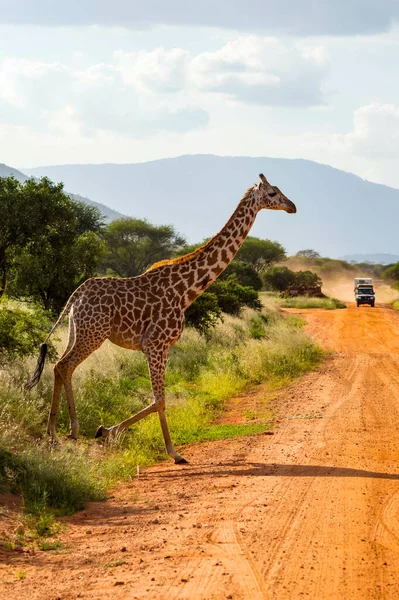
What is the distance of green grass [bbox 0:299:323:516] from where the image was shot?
8531 millimetres

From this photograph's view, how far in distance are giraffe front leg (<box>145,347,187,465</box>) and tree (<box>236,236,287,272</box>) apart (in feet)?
203

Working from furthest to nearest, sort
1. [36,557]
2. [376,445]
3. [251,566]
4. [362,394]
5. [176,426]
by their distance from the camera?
1. [362,394]
2. [176,426]
3. [376,445]
4. [36,557]
5. [251,566]

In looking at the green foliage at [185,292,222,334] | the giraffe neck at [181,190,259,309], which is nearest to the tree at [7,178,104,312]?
the green foliage at [185,292,222,334]

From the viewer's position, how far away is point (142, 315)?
36.4 feet

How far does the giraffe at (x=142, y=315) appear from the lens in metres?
10.7

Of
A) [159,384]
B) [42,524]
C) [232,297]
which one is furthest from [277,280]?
[42,524]

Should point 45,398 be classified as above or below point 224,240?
below

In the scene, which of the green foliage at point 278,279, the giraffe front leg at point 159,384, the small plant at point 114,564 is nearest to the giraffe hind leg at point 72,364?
the giraffe front leg at point 159,384

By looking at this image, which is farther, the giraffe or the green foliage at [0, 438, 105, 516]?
the giraffe

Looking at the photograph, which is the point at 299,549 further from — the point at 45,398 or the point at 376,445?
the point at 45,398

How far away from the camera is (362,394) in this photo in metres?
14.6

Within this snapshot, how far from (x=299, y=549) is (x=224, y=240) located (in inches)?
238

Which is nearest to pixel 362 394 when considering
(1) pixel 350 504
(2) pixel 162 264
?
(2) pixel 162 264

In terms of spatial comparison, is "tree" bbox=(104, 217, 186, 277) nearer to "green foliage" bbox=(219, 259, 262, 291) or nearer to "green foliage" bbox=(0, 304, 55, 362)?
"green foliage" bbox=(219, 259, 262, 291)
